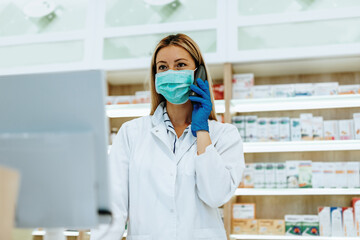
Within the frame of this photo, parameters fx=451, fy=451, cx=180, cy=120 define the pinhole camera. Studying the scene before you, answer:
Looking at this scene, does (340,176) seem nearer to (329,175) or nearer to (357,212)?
(329,175)

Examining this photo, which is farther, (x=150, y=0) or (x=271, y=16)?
(x=150, y=0)

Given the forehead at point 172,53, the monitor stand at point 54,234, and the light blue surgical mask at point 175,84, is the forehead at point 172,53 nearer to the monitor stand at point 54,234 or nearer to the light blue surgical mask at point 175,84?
the light blue surgical mask at point 175,84

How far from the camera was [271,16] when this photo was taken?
12.6ft

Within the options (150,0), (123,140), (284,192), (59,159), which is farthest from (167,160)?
(150,0)

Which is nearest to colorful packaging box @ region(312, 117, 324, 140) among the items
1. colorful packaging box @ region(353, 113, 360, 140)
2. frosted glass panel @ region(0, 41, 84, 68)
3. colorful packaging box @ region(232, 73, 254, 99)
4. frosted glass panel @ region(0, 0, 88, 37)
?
colorful packaging box @ region(353, 113, 360, 140)

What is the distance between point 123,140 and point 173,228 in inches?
19.1

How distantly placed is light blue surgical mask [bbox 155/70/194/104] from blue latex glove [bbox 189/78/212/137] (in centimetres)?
5

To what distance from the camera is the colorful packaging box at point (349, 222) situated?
344cm

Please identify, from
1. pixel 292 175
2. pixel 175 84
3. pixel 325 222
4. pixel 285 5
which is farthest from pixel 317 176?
pixel 175 84

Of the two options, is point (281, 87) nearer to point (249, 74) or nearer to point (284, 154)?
point (249, 74)

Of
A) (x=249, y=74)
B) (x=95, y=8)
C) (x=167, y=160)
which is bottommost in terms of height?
(x=167, y=160)

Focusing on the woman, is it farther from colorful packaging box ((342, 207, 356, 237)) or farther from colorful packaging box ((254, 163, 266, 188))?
colorful packaging box ((342, 207, 356, 237))

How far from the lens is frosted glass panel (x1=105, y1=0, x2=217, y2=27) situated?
403cm

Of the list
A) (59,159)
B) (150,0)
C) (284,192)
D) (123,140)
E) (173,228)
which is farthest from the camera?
(150,0)
